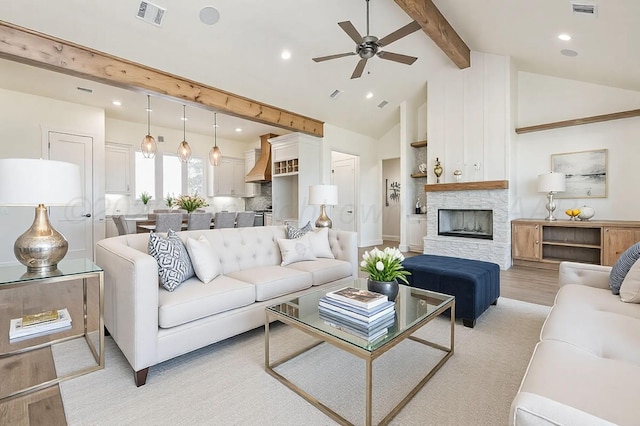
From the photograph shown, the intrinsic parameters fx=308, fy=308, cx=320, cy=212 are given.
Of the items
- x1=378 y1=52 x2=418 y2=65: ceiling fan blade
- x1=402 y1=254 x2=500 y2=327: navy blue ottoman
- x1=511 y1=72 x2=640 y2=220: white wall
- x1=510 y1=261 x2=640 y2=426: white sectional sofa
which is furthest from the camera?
x1=511 y1=72 x2=640 y2=220: white wall

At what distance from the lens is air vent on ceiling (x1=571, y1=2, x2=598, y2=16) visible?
3000mm

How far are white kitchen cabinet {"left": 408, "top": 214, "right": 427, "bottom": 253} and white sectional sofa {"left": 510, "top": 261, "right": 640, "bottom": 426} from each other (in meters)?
4.64

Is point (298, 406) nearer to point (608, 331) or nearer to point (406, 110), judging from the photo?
point (608, 331)

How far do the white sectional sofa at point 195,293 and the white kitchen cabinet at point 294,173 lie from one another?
9.93 ft

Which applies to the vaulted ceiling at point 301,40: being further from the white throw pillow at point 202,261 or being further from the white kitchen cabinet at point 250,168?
the white throw pillow at point 202,261

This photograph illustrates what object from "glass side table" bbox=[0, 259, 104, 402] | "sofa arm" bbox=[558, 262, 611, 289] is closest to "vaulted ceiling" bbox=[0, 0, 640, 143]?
"sofa arm" bbox=[558, 262, 611, 289]

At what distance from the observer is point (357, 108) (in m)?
6.38

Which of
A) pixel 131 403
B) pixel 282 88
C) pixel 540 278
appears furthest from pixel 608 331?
pixel 282 88

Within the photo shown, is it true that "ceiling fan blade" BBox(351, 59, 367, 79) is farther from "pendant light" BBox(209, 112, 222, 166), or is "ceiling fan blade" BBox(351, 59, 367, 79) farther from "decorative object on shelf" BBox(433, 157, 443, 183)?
"pendant light" BBox(209, 112, 222, 166)

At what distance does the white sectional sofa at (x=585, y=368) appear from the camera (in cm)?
86

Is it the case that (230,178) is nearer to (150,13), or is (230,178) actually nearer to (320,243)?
(150,13)

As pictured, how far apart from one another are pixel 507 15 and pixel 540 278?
137 inches

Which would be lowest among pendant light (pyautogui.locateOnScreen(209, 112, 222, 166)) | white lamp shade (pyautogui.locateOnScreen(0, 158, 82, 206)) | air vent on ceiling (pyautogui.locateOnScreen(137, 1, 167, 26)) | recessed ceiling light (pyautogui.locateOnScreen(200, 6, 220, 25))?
white lamp shade (pyautogui.locateOnScreen(0, 158, 82, 206))

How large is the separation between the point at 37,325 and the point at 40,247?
56cm
